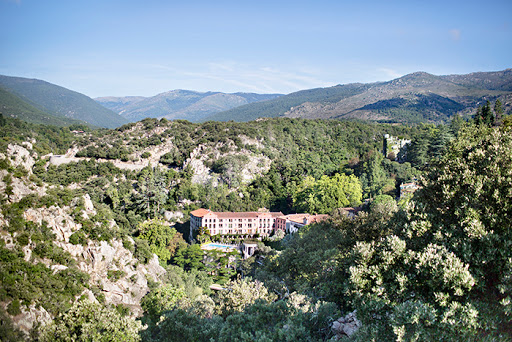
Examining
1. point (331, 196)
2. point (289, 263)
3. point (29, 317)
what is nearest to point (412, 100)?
point (331, 196)

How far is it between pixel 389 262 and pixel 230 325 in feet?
15.6

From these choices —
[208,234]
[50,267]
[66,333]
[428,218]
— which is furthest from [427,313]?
[208,234]

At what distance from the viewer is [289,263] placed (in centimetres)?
1931

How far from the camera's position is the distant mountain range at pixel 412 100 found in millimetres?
129675

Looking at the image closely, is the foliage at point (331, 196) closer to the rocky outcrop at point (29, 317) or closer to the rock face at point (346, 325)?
the rock face at point (346, 325)

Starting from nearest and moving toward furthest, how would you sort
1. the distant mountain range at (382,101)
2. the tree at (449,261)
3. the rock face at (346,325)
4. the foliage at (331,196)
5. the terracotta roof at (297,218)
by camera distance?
the tree at (449,261), the rock face at (346,325), the terracotta roof at (297,218), the foliage at (331,196), the distant mountain range at (382,101)

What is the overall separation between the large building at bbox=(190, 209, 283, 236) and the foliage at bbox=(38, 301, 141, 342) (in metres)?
30.3

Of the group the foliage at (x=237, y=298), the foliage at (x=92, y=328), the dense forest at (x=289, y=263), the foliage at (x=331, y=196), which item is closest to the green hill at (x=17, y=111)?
the dense forest at (x=289, y=263)

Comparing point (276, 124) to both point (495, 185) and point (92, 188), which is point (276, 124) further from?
point (495, 185)

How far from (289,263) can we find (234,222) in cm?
2328

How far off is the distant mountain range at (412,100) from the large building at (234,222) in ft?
309

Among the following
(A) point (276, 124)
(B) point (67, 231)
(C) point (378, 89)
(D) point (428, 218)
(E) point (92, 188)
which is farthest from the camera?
(C) point (378, 89)

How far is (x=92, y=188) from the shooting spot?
4331 centimetres

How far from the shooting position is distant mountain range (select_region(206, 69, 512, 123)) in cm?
12968
